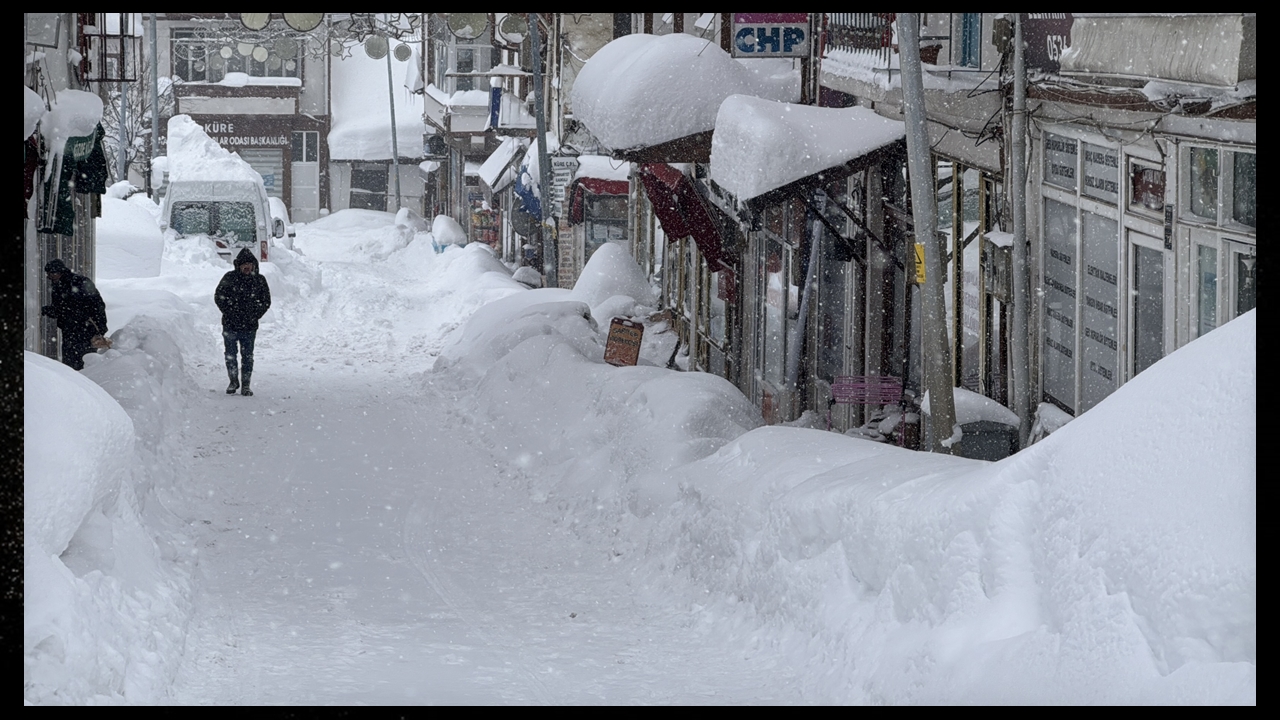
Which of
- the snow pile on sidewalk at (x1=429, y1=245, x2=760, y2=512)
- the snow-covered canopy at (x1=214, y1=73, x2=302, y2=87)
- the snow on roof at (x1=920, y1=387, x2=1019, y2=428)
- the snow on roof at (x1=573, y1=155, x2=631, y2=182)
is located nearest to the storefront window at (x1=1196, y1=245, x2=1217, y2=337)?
the snow on roof at (x1=920, y1=387, x2=1019, y2=428)

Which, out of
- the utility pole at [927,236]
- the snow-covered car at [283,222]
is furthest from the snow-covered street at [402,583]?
the snow-covered car at [283,222]

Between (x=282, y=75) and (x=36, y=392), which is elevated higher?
(x=282, y=75)

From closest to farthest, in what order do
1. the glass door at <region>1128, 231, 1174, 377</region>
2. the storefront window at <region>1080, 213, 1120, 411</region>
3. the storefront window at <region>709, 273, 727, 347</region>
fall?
the glass door at <region>1128, 231, 1174, 377</region>
the storefront window at <region>1080, 213, 1120, 411</region>
the storefront window at <region>709, 273, 727, 347</region>

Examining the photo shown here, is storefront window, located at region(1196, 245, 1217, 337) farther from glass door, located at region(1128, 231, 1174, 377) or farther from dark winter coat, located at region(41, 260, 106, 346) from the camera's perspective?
dark winter coat, located at region(41, 260, 106, 346)

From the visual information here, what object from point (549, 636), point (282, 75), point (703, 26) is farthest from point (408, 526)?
point (282, 75)

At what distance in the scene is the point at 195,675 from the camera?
7.75 meters

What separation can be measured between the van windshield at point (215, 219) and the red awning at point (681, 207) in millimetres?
14383

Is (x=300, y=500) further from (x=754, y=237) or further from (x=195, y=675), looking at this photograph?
(x=754, y=237)

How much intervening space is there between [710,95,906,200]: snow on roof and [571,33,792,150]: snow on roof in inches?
81.9

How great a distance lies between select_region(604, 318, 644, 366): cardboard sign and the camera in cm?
1806

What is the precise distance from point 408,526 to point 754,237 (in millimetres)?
8154

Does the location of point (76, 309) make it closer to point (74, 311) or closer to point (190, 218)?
point (74, 311)

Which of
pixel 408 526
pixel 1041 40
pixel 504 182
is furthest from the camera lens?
pixel 504 182

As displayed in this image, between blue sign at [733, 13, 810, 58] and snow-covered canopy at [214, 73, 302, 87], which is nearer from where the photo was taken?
blue sign at [733, 13, 810, 58]
